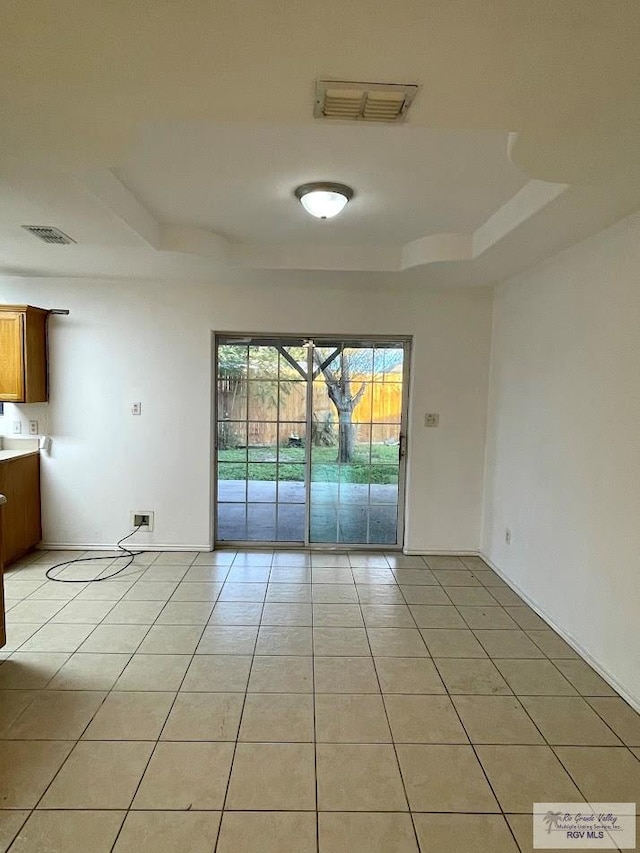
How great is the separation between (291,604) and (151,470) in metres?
1.74

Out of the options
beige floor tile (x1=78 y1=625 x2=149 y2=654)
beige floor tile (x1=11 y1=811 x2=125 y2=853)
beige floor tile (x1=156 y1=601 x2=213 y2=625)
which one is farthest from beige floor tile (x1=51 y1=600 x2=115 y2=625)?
beige floor tile (x1=11 y1=811 x2=125 y2=853)

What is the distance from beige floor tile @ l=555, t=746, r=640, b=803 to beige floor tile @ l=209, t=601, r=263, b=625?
173 cm

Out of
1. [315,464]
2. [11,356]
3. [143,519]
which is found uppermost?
[11,356]

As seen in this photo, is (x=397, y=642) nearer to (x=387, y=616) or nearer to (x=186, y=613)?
(x=387, y=616)

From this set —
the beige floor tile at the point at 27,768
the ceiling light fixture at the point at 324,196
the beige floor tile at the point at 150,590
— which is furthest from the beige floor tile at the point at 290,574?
the ceiling light fixture at the point at 324,196

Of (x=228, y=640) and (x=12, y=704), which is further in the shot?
(x=228, y=640)

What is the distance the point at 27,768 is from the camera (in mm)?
1810

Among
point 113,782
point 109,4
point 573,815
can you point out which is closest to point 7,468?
point 113,782

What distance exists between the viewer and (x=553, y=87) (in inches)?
54.9

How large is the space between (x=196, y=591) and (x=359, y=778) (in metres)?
1.89

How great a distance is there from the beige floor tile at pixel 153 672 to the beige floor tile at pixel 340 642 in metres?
0.71

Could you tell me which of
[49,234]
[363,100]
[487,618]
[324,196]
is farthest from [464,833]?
[49,234]

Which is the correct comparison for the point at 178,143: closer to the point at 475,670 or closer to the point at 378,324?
the point at 378,324

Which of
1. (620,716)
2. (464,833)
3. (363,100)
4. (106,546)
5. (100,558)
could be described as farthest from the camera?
(106,546)
